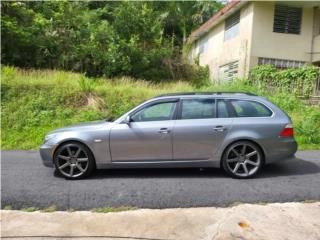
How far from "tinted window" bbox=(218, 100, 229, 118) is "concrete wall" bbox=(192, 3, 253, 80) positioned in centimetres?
1068

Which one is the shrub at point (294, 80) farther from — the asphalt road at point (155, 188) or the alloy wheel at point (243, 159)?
the alloy wheel at point (243, 159)

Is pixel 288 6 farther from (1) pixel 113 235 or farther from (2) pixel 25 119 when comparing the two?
(1) pixel 113 235

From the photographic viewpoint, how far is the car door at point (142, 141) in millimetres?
5914

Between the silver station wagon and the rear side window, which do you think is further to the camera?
the rear side window

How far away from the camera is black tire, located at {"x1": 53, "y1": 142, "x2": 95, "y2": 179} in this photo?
→ 5.97 meters

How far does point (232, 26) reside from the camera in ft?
60.7

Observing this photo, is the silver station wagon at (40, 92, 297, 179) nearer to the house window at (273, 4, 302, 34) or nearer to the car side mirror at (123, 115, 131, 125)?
the car side mirror at (123, 115, 131, 125)

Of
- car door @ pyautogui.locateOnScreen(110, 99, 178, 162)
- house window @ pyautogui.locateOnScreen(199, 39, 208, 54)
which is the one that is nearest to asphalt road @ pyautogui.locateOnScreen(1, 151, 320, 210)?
car door @ pyautogui.locateOnScreen(110, 99, 178, 162)

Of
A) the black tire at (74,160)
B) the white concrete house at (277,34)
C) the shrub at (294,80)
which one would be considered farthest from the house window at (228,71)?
the black tire at (74,160)

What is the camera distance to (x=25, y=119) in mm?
10711

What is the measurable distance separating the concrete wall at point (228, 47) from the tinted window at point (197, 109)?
1076 cm

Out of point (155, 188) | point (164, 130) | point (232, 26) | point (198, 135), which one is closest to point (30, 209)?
point (155, 188)

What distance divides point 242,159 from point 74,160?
2.99 m

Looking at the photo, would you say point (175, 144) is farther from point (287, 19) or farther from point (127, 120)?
point (287, 19)
